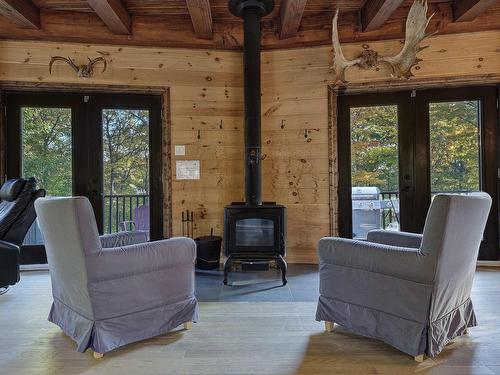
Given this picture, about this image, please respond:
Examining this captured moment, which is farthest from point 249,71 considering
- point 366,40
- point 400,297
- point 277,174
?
point 400,297

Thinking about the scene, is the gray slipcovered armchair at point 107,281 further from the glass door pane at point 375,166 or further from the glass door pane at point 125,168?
the glass door pane at point 375,166

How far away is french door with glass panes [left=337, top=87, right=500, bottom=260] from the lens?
3.81m

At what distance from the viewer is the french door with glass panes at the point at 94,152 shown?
152 inches

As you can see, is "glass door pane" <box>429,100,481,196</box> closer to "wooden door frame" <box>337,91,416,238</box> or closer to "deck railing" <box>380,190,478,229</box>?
"wooden door frame" <box>337,91,416,238</box>

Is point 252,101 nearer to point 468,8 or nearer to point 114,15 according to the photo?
point 114,15

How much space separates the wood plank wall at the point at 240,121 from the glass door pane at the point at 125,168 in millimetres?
378

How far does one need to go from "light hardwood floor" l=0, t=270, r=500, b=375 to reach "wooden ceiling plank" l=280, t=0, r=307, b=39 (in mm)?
2972

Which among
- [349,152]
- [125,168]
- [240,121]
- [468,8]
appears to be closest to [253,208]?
[240,121]

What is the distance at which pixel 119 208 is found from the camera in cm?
406

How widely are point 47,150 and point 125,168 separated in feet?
3.03

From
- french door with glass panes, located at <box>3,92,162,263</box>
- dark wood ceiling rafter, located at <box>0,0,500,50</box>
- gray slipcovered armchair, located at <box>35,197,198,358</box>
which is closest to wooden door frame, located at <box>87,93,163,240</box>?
french door with glass panes, located at <box>3,92,162,263</box>

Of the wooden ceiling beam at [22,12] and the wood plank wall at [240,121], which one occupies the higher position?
the wooden ceiling beam at [22,12]

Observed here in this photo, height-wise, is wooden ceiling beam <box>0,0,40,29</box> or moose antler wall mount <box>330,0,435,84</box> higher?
wooden ceiling beam <box>0,0,40,29</box>

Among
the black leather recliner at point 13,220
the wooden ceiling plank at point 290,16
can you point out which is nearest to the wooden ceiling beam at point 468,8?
the wooden ceiling plank at point 290,16
